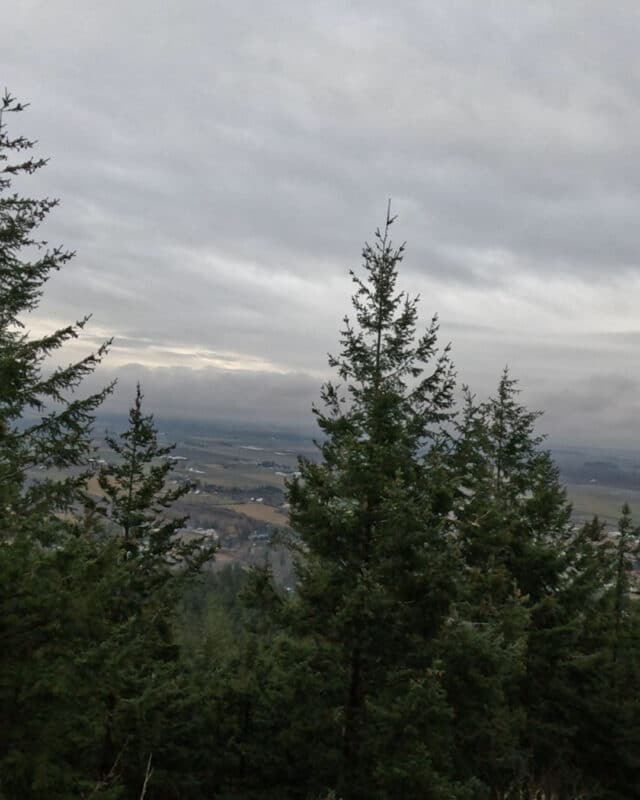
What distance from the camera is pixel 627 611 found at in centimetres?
2044

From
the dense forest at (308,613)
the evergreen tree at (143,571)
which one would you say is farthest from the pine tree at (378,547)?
the evergreen tree at (143,571)

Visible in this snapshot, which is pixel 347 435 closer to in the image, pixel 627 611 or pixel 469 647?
pixel 469 647

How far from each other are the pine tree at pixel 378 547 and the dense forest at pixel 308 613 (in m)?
0.04

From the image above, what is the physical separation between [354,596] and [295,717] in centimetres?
299

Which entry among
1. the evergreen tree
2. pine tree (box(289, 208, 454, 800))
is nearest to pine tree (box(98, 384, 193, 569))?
the evergreen tree

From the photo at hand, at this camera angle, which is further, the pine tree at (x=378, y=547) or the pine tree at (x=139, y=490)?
the pine tree at (x=139, y=490)

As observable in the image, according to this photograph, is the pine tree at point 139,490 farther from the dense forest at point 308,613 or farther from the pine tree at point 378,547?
the pine tree at point 378,547

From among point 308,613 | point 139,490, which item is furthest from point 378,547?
point 139,490

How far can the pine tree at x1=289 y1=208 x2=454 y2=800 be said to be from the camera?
367 inches

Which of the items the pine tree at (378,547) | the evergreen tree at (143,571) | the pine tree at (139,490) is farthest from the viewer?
the pine tree at (139,490)

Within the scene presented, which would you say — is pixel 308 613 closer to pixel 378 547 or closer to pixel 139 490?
pixel 378 547

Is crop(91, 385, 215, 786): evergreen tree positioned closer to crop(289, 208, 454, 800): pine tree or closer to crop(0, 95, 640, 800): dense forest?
crop(0, 95, 640, 800): dense forest

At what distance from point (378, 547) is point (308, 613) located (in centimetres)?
199

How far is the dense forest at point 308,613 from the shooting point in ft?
19.8
